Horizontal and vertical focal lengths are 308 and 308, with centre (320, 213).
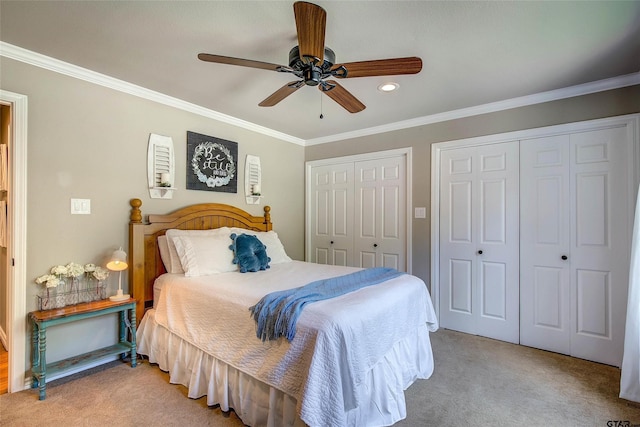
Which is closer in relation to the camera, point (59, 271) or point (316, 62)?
point (316, 62)

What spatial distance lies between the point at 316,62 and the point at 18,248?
94.6 inches

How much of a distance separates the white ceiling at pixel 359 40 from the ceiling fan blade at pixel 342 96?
0.90 feet

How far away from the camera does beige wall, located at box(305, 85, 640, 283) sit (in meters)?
2.60

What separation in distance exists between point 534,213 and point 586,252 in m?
0.51

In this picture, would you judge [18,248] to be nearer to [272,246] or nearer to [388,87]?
[272,246]

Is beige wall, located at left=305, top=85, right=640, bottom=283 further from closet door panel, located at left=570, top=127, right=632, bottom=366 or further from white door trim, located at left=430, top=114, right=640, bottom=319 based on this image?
closet door panel, located at left=570, top=127, right=632, bottom=366

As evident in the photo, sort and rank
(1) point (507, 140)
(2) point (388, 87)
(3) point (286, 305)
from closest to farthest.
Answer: (3) point (286, 305), (2) point (388, 87), (1) point (507, 140)

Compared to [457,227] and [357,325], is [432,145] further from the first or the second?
[357,325]

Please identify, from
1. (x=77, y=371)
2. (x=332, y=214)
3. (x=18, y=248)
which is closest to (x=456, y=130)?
(x=332, y=214)

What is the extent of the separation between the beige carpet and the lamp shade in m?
0.84

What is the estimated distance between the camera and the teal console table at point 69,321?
2059mm

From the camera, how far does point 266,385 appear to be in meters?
1.73

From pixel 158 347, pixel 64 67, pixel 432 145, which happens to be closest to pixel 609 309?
pixel 432 145

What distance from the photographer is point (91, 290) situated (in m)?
2.47
